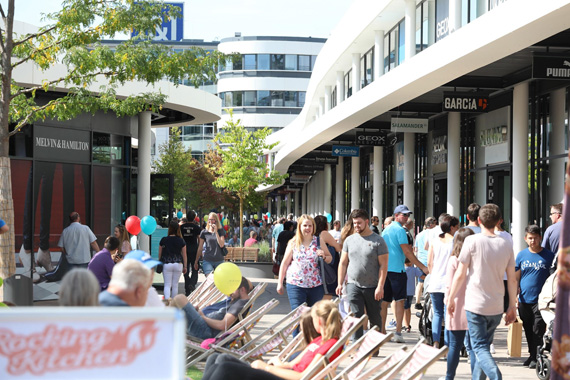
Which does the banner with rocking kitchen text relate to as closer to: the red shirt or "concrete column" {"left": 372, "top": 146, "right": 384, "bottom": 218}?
the red shirt

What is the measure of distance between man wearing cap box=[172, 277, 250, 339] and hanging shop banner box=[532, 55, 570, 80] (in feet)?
18.4

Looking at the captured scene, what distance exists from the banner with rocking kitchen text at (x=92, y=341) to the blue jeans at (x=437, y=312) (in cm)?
768

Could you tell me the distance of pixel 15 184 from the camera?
1694cm

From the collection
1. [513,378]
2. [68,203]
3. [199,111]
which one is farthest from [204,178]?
[513,378]

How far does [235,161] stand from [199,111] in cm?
1501

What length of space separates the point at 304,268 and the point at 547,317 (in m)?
3.09

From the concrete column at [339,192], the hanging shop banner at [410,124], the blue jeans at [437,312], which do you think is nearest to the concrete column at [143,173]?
the hanging shop banner at [410,124]

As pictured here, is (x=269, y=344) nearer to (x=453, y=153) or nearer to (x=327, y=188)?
(x=453, y=153)

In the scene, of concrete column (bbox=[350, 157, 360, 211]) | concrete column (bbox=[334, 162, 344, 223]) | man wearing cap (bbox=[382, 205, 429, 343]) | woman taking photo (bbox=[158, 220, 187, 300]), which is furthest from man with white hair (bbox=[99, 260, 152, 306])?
concrete column (bbox=[334, 162, 344, 223])

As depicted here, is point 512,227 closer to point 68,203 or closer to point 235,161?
point 68,203

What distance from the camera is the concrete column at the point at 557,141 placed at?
1562 cm

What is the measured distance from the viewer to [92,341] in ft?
8.29

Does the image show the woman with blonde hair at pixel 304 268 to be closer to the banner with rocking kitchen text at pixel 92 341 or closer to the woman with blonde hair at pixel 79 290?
the woman with blonde hair at pixel 79 290

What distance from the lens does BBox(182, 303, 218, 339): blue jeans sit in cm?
970
